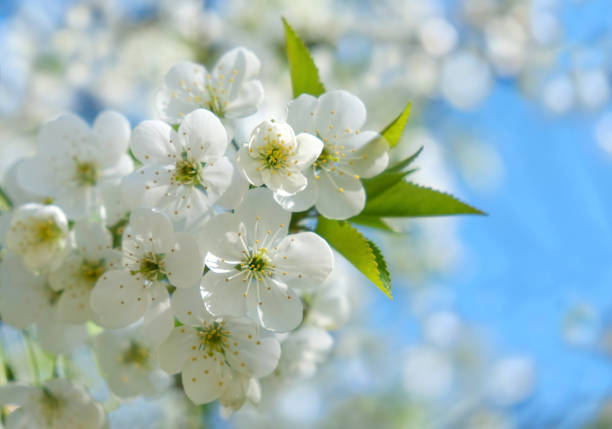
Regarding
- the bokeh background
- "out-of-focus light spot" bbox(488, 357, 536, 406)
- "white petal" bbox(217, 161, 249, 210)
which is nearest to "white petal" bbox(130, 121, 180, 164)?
"white petal" bbox(217, 161, 249, 210)

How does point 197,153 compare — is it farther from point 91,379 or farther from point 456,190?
point 456,190

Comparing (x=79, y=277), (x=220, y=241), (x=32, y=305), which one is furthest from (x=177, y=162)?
(x=32, y=305)

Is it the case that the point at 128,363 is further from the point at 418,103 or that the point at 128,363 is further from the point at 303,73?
the point at 418,103

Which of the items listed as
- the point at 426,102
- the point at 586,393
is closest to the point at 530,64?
the point at 426,102

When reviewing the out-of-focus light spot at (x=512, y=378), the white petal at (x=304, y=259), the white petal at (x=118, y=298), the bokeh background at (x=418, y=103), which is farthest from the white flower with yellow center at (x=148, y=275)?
the out-of-focus light spot at (x=512, y=378)

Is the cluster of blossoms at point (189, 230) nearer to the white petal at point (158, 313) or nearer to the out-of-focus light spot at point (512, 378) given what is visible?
the white petal at point (158, 313)

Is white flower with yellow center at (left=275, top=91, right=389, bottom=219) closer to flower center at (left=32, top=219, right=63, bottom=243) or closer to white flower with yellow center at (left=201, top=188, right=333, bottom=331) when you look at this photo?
white flower with yellow center at (left=201, top=188, right=333, bottom=331)
